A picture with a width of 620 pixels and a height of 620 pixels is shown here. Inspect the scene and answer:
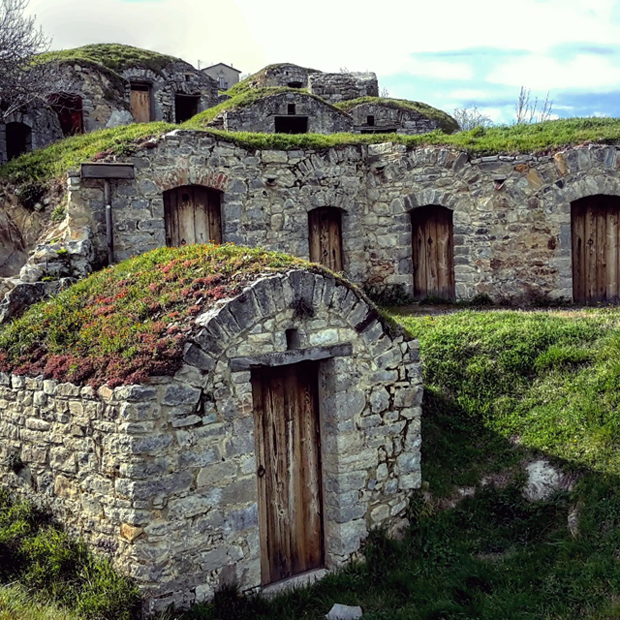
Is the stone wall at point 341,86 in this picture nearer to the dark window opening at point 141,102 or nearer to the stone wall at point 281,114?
the stone wall at point 281,114

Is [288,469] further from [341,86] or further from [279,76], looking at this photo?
[279,76]

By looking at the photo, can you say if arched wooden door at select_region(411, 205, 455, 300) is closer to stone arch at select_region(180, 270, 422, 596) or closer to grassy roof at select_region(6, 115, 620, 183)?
grassy roof at select_region(6, 115, 620, 183)

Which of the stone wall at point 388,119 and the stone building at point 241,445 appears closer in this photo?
the stone building at point 241,445

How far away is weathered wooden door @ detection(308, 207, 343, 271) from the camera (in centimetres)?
1328

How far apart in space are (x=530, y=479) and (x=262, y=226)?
6531mm

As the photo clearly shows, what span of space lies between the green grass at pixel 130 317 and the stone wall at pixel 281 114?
10.2m

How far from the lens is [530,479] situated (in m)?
7.64

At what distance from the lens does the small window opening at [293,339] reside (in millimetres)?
6562

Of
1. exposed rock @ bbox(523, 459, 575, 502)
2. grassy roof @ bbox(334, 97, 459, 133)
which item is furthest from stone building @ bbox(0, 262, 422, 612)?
grassy roof @ bbox(334, 97, 459, 133)

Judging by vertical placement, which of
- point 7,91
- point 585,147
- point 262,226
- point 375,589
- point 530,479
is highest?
point 7,91

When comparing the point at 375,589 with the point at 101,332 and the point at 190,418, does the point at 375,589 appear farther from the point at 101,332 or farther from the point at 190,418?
the point at 101,332

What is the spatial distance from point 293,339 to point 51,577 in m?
2.85

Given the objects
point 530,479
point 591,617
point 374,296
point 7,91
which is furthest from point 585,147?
point 7,91

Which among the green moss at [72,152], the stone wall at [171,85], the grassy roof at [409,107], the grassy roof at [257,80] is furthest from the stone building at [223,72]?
the green moss at [72,152]
